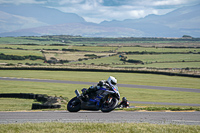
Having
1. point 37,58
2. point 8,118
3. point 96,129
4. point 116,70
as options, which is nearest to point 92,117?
point 96,129

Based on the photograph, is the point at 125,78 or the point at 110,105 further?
the point at 125,78

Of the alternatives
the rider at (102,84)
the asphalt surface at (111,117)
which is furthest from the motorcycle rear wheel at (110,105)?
the asphalt surface at (111,117)

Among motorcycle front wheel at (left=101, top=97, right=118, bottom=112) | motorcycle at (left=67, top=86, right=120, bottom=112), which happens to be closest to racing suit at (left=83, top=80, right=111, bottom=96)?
motorcycle at (left=67, top=86, right=120, bottom=112)

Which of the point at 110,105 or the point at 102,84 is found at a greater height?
the point at 102,84

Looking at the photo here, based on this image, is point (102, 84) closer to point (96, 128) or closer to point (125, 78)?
point (96, 128)

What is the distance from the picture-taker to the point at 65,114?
1548 centimetres

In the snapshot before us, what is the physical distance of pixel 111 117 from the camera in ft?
48.1

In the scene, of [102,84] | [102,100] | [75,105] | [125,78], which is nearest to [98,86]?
[102,84]

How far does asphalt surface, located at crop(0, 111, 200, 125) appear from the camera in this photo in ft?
45.4

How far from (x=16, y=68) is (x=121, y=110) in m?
55.9

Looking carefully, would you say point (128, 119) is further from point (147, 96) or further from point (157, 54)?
point (157, 54)

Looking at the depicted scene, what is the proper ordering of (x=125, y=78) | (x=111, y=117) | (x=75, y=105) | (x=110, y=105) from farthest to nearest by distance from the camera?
(x=125, y=78)
(x=111, y=117)
(x=75, y=105)
(x=110, y=105)

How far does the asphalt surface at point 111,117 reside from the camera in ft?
45.4

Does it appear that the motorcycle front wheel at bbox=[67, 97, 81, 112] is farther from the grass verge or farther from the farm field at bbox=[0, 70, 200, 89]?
the farm field at bbox=[0, 70, 200, 89]
